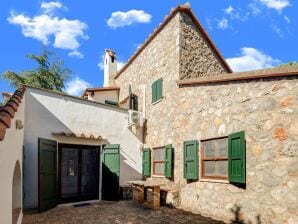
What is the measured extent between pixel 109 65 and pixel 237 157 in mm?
12129

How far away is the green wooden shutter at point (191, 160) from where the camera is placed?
775 centimetres

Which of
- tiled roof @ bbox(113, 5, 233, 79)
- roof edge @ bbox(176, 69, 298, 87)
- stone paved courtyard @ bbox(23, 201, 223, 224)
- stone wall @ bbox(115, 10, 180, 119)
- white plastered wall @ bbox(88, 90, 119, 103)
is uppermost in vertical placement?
tiled roof @ bbox(113, 5, 233, 79)

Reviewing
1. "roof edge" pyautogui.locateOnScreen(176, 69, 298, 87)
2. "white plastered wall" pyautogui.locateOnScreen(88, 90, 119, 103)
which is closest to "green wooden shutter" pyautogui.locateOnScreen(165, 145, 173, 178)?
"roof edge" pyautogui.locateOnScreen(176, 69, 298, 87)

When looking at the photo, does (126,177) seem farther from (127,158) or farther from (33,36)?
(33,36)

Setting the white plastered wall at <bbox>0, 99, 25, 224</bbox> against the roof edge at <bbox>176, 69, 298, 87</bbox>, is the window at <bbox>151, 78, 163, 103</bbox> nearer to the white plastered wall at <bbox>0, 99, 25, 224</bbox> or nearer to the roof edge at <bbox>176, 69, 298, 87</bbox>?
the roof edge at <bbox>176, 69, 298, 87</bbox>

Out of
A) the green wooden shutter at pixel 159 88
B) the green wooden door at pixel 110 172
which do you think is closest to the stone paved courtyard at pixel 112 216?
the green wooden door at pixel 110 172

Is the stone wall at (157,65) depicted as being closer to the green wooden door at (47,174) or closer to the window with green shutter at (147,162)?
the window with green shutter at (147,162)

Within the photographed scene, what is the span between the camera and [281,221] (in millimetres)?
5320

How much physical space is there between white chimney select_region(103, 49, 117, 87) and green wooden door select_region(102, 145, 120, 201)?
7.16 m

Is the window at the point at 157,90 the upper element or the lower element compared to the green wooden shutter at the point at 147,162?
upper

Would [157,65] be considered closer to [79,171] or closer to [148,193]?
[148,193]

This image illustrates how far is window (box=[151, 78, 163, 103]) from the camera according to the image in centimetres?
1016

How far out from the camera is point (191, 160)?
312 inches

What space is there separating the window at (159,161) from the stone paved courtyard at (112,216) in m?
1.78
